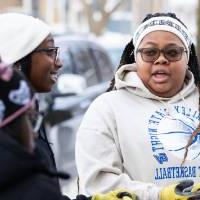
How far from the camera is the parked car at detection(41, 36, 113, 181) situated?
7828 millimetres

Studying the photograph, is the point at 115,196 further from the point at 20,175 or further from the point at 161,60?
the point at 20,175

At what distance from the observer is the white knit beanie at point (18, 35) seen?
3062 mm

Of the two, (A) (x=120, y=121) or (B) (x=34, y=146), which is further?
(A) (x=120, y=121)

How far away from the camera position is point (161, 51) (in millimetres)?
3430

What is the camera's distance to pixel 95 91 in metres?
9.09

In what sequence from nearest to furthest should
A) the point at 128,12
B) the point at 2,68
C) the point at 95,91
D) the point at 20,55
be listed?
the point at 2,68, the point at 20,55, the point at 95,91, the point at 128,12

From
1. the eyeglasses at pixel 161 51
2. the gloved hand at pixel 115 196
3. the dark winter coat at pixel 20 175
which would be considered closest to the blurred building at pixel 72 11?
the eyeglasses at pixel 161 51

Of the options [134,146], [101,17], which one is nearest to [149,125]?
[134,146]

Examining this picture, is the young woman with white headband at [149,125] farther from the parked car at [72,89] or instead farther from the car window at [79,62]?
the car window at [79,62]

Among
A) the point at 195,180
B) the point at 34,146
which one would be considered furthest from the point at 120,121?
the point at 34,146

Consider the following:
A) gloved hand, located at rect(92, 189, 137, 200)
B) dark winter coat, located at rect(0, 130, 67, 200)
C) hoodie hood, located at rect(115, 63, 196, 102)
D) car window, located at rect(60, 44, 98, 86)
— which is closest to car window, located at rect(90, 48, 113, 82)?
car window, located at rect(60, 44, 98, 86)

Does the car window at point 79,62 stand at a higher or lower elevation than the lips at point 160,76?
lower

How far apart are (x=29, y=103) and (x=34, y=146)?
0.46ft

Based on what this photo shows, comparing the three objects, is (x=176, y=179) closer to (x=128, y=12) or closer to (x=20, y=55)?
(x=20, y=55)
